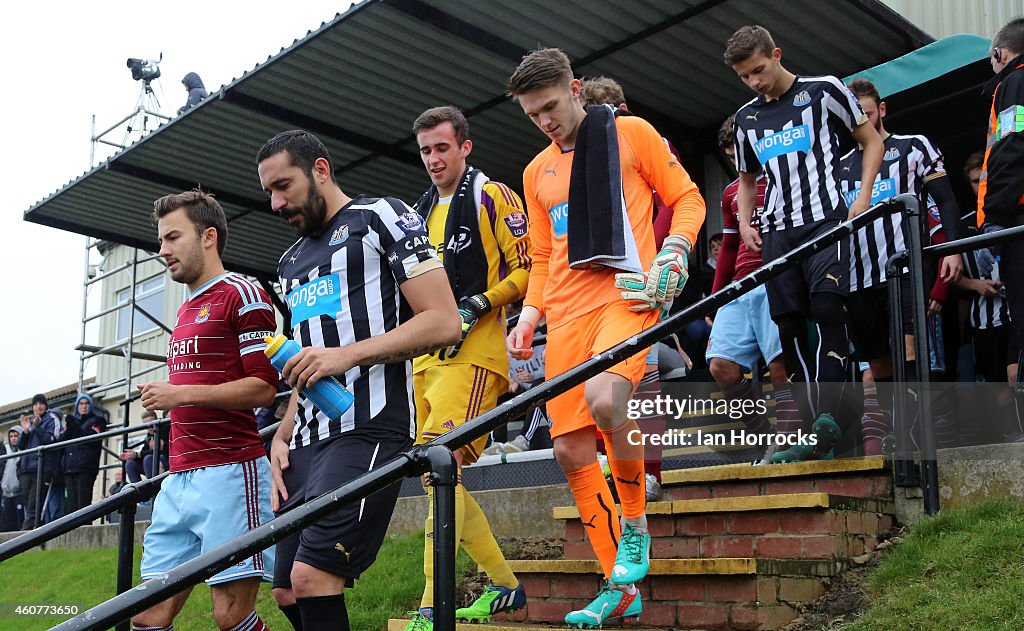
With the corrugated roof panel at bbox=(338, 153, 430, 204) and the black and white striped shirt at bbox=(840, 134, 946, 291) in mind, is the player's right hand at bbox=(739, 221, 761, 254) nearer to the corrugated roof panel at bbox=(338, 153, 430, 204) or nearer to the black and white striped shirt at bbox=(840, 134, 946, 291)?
the black and white striped shirt at bbox=(840, 134, 946, 291)

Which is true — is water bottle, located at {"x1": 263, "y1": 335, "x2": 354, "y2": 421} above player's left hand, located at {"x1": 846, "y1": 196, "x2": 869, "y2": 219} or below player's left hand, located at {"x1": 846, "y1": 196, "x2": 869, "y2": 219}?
below

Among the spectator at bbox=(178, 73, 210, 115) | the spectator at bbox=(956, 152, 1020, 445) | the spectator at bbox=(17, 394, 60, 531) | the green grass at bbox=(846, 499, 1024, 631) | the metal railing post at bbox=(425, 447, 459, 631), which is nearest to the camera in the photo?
the metal railing post at bbox=(425, 447, 459, 631)

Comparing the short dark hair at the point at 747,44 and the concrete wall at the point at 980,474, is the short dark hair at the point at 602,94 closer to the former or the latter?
the short dark hair at the point at 747,44

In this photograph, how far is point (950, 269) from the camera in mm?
5328

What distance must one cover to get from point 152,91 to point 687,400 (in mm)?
10962

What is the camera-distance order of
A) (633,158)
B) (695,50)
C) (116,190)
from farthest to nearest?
(116,190)
(695,50)
(633,158)

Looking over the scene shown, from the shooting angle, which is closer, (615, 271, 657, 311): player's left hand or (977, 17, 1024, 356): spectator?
(615, 271, 657, 311): player's left hand

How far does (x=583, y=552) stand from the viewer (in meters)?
5.06

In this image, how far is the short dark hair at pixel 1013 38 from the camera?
4.80 metres

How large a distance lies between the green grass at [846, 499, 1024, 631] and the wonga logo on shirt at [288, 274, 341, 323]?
6.68 feet

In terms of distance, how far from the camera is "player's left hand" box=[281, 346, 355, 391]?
3.17 m

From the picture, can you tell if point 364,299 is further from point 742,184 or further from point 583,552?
point 742,184

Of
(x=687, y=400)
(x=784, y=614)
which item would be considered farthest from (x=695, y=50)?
(x=784, y=614)

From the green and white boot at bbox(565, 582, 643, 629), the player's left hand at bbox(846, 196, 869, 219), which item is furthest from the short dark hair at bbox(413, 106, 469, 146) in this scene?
the green and white boot at bbox(565, 582, 643, 629)
